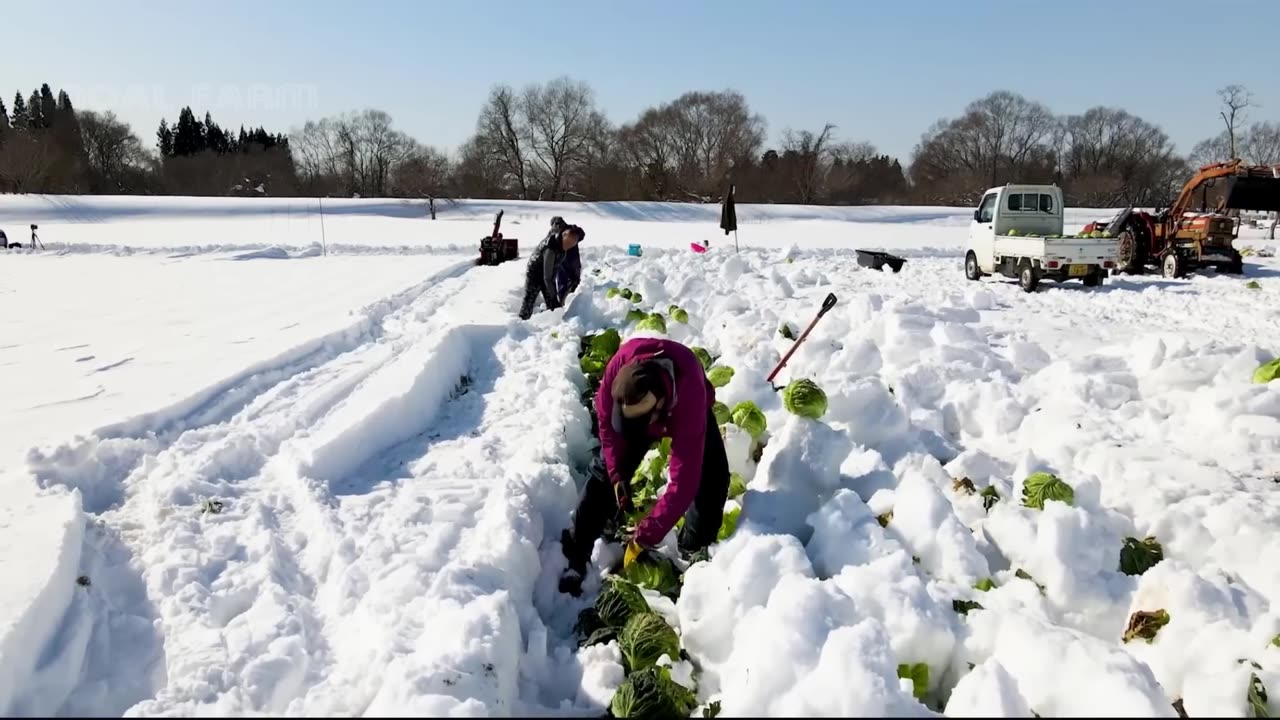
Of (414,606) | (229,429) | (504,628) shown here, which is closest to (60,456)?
(229,429)

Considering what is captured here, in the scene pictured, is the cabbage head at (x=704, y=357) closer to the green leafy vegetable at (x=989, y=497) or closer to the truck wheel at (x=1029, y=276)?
the green leafy vegetable at (x=989, y=497)

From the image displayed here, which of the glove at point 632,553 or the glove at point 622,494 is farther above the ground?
the glove at point 622,494

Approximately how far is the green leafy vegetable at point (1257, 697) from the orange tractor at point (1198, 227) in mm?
14408

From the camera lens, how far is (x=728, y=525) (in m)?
3.90

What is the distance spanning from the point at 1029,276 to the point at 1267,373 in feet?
29.2

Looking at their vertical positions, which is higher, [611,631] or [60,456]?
[60,456]

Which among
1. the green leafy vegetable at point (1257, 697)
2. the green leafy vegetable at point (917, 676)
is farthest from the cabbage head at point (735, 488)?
the green leafy vegetable at point (1257, 697)

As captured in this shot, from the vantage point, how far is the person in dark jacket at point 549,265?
9.84m

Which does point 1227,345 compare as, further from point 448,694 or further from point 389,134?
point 389,134

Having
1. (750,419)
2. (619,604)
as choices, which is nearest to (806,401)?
(750,419)

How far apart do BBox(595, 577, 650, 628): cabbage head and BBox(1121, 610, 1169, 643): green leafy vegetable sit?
1931mm

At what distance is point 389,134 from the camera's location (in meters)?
66.4

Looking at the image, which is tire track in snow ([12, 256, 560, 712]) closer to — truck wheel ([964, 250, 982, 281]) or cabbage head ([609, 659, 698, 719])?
cabbage head ([609, 659, 698, 719])

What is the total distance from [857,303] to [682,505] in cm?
449
